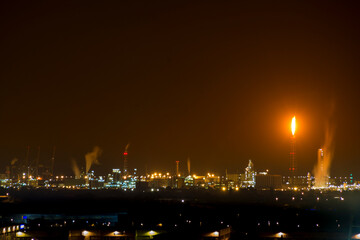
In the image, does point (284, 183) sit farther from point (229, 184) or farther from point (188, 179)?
point (188, 179)

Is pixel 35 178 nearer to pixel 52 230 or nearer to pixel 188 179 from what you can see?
Answer: pixel 188 179

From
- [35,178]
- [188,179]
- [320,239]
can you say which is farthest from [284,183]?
[320,239]

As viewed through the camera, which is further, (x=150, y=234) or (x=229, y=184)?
(x=229, y=184)

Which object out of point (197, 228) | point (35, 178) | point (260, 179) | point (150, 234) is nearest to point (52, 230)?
point (150, 234)

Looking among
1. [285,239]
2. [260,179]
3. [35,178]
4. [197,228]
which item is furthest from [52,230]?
[35,178]

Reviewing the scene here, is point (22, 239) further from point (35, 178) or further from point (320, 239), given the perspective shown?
point (35, 178)

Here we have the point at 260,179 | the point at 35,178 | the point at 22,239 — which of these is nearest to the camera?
the point at 22,239

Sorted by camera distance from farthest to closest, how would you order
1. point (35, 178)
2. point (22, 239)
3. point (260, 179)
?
1. point (35, 178)
2. point (260, 179)
3. point (22, 239)

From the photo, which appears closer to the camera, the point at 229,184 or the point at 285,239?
the point at 285,239
